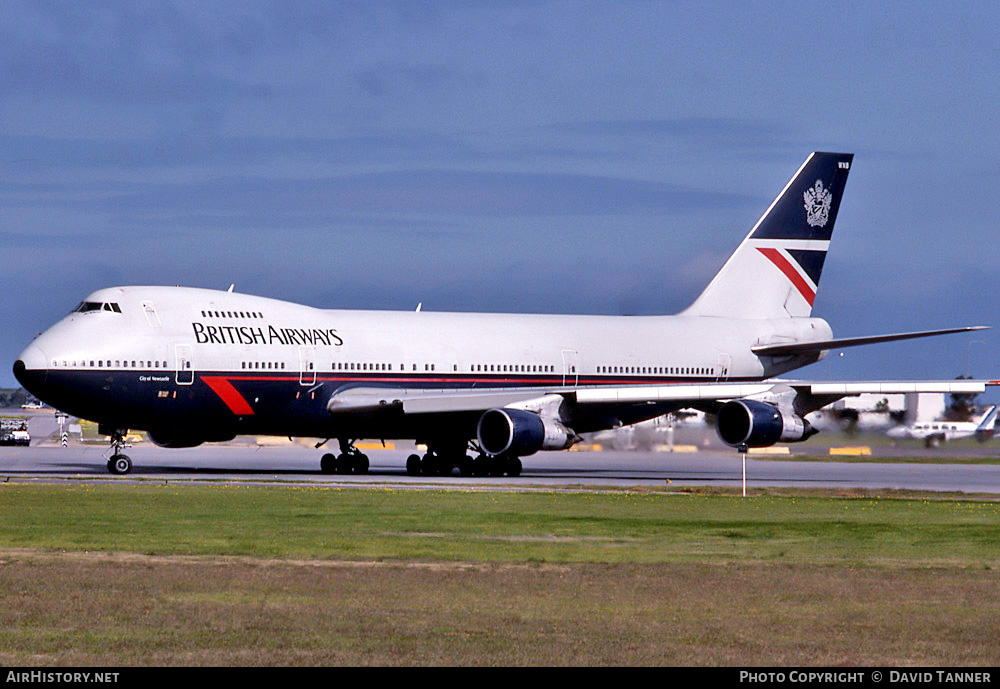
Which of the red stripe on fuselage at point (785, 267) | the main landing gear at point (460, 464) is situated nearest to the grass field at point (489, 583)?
the main landing gear at point (460, 464)

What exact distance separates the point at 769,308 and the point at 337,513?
3016 cm

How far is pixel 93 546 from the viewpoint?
2075cm

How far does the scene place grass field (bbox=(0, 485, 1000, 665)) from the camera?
42.3 ft

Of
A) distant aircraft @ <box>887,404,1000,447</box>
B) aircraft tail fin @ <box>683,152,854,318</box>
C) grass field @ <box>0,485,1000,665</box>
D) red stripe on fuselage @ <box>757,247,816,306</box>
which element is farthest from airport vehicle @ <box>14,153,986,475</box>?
grass field @ <box>0,485,1000,665</box>

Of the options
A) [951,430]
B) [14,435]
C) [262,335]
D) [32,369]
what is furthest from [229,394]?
[14,435]

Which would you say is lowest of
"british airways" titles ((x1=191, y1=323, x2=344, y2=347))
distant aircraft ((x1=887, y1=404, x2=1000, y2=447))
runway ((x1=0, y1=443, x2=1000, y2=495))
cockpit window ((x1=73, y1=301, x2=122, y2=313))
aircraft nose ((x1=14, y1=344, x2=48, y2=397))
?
runway ((x1=0, y1=443, x2=1000, y2=495))

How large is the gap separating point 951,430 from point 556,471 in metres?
14.8

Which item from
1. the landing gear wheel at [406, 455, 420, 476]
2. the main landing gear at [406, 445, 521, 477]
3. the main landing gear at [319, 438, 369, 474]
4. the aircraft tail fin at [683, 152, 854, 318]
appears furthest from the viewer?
the aircraft tail fin at [683, 152, 854, 318]

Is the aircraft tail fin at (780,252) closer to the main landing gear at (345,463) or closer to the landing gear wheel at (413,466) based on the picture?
the landing gear wheel at (413,466)

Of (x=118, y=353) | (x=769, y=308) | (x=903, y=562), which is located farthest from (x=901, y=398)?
(x=903, y=562)

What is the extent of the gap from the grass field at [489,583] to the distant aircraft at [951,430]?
20946mm

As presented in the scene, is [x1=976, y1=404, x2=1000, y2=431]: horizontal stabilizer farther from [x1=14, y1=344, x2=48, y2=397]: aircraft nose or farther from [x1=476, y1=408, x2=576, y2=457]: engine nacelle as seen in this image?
[x1=14, y1=344, x2=48, y2=397]: aircraft nose

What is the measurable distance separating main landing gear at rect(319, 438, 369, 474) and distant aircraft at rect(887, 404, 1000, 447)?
17.7 m

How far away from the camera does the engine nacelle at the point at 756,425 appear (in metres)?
42.7
